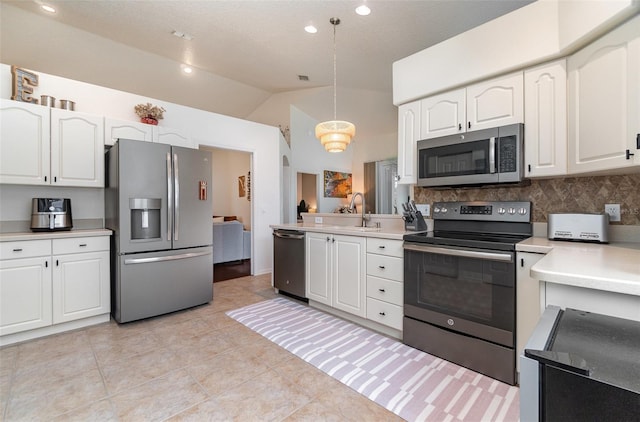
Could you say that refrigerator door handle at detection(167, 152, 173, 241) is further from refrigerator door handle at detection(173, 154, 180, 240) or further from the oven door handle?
the oven door handle

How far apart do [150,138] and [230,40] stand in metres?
1.64

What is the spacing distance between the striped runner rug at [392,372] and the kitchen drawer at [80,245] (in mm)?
1515

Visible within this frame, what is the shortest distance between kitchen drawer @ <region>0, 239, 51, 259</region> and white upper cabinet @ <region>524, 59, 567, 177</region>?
395 cm

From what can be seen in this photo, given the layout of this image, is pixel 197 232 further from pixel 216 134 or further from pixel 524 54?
pixel 524 54

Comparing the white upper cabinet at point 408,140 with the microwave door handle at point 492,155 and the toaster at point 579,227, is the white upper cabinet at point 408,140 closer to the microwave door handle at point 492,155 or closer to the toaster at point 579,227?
the microwave door handle at point 492,155

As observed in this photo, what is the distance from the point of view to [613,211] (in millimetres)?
1910

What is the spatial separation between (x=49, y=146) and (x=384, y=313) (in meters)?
3.52

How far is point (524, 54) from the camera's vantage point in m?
1.98

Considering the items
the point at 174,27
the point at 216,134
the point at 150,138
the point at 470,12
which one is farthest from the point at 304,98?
the point at 470,12

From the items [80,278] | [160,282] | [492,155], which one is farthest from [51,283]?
[492,155]

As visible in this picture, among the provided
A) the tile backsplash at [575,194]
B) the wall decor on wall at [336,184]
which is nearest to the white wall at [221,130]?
the wall decor on wall at [336,184]

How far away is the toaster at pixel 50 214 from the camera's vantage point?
272 centimetres

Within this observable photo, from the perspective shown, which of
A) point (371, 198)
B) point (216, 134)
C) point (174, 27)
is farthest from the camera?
point (371, 198)

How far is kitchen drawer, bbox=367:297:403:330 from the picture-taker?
2.38 m
